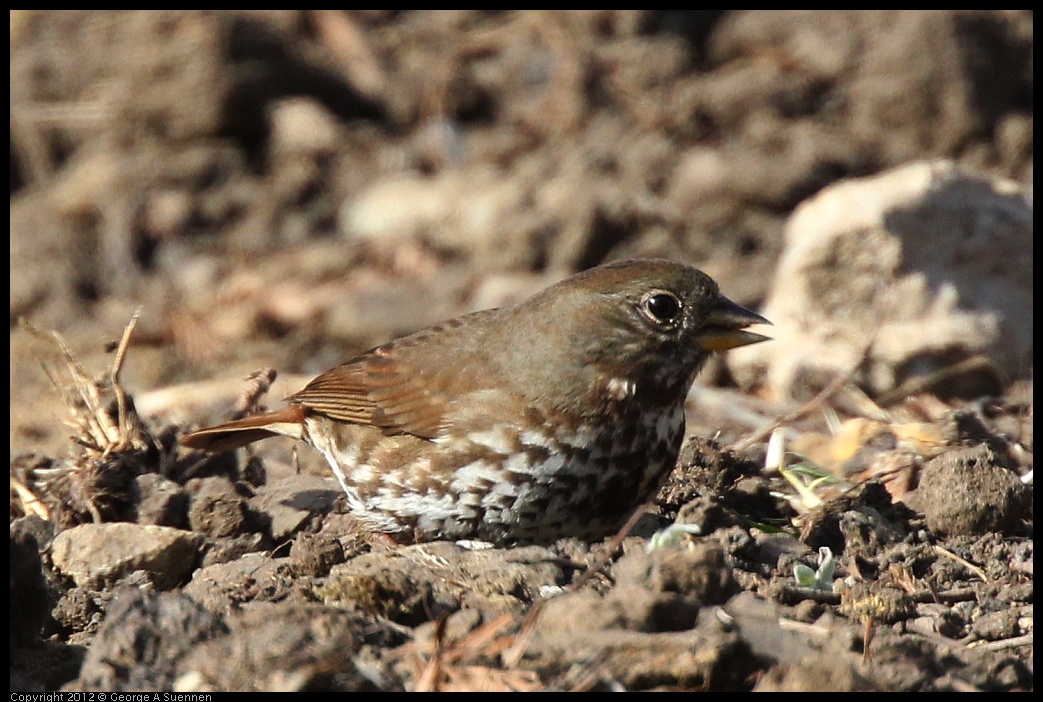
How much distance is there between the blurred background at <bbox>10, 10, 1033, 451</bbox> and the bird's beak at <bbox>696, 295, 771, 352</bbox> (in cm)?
250

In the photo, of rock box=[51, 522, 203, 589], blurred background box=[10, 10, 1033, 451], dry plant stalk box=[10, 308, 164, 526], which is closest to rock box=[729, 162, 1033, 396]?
blurred background box=[10, 10, 1033, 451]

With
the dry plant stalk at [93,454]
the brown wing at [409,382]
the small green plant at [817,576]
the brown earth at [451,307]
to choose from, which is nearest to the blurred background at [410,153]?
the brown earth at [451,307]

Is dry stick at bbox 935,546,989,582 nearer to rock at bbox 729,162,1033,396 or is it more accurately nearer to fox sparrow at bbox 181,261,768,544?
fox sparrow at bbox 181,261,768,544

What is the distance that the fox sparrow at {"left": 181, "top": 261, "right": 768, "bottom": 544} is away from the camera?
15.3 feet

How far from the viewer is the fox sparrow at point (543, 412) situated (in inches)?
183

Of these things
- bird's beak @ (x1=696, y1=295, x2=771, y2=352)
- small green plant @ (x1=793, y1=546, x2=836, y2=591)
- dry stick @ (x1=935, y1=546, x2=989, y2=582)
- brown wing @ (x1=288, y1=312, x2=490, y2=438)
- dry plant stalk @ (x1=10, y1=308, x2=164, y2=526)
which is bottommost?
dry stick @ (x1=935, y1=546, x2=989, y2=582)

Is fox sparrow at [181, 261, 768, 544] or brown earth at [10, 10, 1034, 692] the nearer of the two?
brown earth at [10, 10, 1034, 692]

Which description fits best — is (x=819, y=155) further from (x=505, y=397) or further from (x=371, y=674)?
(x=371, y=674)

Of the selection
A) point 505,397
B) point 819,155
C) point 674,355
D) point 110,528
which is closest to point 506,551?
point 505,397

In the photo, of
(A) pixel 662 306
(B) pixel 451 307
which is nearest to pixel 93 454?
(A) pixel 662 306

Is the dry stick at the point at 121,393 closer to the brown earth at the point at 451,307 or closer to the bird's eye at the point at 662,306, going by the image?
the brown earth at the point at 451,307

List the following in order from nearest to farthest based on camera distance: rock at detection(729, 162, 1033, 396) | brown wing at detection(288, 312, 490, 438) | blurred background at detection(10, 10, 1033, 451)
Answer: brown wing at detection(288, 312, 490, 438), rock at detection(729, 162, 1033, 396), blurred background at detection(10, 10, 1033, 451)

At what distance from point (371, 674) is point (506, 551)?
99cm

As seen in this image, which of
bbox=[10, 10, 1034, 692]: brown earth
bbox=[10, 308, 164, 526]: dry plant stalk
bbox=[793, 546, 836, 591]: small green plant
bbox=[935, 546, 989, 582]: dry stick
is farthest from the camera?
bbox=[10, 308, 164, 526]: dry plant stalk
